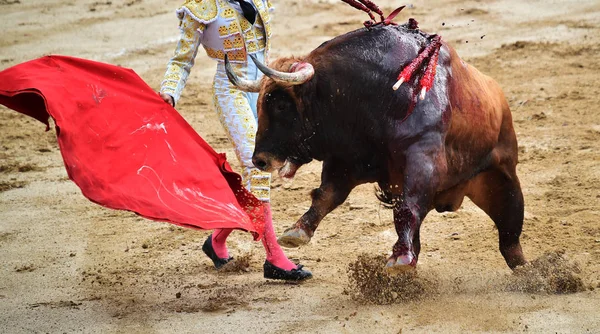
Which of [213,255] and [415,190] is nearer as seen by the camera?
[415,190]

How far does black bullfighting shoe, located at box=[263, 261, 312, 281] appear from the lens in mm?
5477

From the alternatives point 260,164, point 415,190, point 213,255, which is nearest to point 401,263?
point 415,190

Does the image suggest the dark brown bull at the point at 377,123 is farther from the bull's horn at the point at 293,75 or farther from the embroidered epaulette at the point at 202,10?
the embroidered epaulette at the point at 202,10

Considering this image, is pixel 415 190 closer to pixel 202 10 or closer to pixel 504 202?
pixel 504 202

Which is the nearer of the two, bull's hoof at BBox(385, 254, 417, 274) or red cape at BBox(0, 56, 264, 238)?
bull's hoof at BBox(385, 254, 417, 274)

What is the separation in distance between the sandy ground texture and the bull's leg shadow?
14 centimetres

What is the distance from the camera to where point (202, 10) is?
5.22 m

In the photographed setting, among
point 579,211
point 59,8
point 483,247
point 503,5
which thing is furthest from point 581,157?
point 59,8

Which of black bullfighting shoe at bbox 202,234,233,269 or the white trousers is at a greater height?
the white trousers

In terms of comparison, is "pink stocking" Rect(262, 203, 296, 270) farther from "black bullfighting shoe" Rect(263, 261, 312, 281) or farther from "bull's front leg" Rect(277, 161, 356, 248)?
"bull's front leg" Rect(277, 161, 356, 248)

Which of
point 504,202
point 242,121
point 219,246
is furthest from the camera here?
point 219,246

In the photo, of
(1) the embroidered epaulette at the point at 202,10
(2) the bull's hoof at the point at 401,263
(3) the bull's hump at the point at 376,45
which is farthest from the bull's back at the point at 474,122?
(1) the embroidered epaulette at the point at 202,10

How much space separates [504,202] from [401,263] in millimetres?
1188

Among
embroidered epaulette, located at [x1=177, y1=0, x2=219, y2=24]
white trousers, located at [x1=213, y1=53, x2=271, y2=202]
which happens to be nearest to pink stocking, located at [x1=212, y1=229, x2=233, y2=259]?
white trousers, located at [x1=213, y1=53, x2=271, y2=202]
